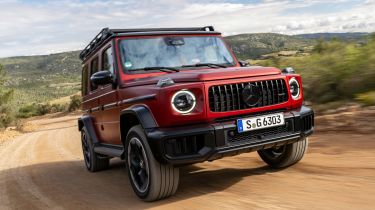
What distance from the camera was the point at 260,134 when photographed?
4.28 metres

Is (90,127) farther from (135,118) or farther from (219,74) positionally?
(219,74)

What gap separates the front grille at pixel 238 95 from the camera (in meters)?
4.14

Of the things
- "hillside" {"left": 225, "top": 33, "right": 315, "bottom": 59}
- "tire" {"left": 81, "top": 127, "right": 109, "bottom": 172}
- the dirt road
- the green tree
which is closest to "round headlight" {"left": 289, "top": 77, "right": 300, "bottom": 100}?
the dirt road

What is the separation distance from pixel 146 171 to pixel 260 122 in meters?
1.25

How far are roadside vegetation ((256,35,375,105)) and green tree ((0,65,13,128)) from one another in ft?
76.9

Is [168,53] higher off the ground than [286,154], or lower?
higher

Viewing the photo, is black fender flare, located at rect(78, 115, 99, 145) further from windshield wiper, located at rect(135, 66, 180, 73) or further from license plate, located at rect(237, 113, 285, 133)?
license plate, located at rect(237, 113, 285, 133)

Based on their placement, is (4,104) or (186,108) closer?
(186,108)

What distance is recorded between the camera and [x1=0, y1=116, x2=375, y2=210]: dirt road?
393cm

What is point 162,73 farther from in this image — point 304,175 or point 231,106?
point 304,175

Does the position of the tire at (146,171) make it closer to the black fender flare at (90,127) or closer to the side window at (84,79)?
the black fender flare at (90,127)

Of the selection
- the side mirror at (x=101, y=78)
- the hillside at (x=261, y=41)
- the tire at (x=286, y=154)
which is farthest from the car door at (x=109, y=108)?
the hillside at (x=261, y=41)

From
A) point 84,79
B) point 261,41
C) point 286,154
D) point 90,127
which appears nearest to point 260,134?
point 286,154

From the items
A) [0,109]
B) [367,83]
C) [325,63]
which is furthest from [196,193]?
[0,109]
